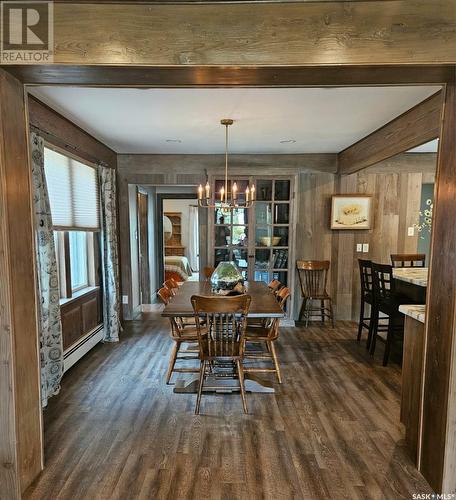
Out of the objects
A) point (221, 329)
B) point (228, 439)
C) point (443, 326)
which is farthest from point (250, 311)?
point (443, 326)

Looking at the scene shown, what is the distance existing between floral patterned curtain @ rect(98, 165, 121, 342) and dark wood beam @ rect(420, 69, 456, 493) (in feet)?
11.0

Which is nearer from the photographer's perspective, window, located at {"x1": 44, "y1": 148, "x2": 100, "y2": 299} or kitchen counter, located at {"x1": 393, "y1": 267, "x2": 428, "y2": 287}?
kitchen counter, located at {"x1": 393, "y1": 267, "x2": 428, "y2": 287}

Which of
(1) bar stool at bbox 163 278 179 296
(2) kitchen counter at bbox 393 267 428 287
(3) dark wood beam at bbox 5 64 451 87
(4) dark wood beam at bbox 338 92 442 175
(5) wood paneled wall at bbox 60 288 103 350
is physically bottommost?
(5) wood paneled wall at bbox 60 288 103 350

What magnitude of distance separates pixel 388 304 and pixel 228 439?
7.11 feet

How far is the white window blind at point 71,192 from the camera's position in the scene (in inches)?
112

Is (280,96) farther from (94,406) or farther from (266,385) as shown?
(94,406)

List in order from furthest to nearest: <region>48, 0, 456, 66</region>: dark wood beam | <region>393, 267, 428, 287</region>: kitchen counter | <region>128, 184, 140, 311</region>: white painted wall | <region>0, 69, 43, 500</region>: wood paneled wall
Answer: <region>128, 184, 140, 311</region>: white painted wall, <region>393, 267, 428, 287</region>: kitchen counter, <region>0, 69, 43, 500</region>: wood paneled wall, <region>48, 0, 456, 66</region>: dark wood beam

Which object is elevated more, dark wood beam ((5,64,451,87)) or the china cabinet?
dark wood beam ((5,64,451,87))

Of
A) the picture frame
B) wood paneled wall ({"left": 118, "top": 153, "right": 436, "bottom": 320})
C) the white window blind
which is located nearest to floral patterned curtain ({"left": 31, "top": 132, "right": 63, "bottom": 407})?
the white window blind

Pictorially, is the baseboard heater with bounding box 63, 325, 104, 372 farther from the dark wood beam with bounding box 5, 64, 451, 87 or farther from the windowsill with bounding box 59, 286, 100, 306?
the dark wood beam with bounding box 5, 64, 451, 87

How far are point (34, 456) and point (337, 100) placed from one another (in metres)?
3.23

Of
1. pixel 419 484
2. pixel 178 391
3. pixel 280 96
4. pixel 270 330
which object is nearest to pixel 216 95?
pixel 280 96

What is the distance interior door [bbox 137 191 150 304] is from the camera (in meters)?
5.07
